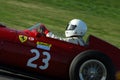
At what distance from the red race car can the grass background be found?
7.64 meters

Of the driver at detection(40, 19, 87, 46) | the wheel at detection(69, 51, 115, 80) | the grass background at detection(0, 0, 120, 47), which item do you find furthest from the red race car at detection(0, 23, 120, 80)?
the grass background at detection(0, 0, 120, 47)

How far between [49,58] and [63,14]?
1272cm

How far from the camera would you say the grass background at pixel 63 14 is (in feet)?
60.7

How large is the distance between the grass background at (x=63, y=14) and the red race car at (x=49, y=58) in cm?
764

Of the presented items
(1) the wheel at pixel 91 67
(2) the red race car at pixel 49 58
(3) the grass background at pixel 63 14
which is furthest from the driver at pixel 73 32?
(3) the grass background at pixel 63 14

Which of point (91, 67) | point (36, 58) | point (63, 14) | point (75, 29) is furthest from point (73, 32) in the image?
point (63, 14)

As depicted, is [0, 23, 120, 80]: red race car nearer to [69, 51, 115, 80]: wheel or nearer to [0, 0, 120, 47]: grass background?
[69, 51, 115, 80]: wheel

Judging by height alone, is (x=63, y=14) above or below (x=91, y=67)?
below

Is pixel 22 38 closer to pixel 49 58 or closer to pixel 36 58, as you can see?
pixel 36 58

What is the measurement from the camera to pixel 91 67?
928 centimetres

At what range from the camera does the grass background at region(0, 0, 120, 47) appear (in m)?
18.5

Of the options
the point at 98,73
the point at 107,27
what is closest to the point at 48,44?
the point at 98,73

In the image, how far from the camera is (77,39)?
9805 millimetres

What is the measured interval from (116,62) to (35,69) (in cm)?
170
